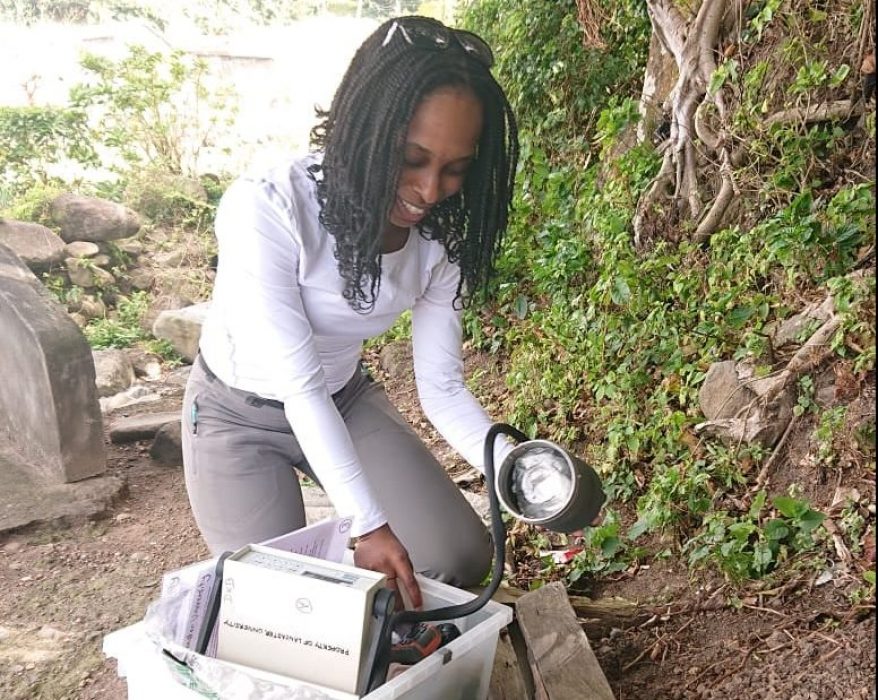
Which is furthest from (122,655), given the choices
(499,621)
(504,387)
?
(504,387)

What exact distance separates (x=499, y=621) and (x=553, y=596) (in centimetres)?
30

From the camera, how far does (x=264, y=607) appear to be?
140 cm

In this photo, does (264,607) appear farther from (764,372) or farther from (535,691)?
(764,372)

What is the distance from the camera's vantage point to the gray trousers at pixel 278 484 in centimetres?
194

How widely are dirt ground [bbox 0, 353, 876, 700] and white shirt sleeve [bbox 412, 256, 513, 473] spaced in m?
0.55

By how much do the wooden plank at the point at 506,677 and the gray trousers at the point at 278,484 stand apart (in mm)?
188

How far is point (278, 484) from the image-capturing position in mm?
1989

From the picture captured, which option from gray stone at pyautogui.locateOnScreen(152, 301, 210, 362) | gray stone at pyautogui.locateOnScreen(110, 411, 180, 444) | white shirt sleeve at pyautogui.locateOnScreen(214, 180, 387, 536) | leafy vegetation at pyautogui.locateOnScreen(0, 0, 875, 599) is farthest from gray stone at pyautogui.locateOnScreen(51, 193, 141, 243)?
white shirt sleeve at pyautogui.locateOnScreen(214, 180, 387, 536)

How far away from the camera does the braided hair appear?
1.65m

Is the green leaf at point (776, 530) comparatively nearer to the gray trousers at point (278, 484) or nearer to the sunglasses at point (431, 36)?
the gray trousers at point (278, 484)

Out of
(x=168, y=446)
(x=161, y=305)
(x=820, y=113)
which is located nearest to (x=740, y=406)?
(x=820, y=113)

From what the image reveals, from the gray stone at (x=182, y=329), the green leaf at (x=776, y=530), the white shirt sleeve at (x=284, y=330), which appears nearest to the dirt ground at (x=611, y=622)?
the green leaf at (x=776, y=530)

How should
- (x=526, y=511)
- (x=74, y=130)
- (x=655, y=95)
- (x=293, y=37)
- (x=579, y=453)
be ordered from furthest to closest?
(x=293, y=37), (x=74, y=130), (x=655, y=95), (x=579, y=453), (x=526, y=511)

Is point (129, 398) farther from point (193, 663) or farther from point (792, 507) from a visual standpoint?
point (792, 507)
